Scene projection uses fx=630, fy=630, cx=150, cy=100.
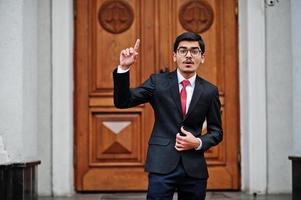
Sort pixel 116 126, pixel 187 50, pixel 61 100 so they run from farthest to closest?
pixel 116 126 → pixel 61 100 → pixel 187 50

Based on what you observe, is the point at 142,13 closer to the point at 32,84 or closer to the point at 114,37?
the point at 114,37

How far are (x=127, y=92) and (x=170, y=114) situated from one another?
0.96 ft

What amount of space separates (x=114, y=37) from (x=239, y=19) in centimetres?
153

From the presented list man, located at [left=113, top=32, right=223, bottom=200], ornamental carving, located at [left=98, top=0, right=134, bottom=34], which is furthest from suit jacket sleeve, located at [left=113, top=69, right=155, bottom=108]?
ornamental carving, located at [left=98, top=0, right=134, bottom=34]

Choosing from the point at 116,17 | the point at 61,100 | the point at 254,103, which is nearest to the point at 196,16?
the point at 116,17

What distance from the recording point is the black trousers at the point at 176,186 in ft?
12.2

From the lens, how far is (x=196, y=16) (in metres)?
7.66

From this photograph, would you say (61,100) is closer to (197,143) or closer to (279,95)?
(279,95)

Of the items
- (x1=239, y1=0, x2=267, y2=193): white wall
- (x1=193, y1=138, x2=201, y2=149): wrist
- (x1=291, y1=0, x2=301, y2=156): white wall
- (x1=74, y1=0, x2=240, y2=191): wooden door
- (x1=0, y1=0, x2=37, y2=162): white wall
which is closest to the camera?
(x1=193, y1=138, x2=201, y2=149): wrist

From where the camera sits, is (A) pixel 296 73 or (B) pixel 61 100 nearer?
(A) pixel 296 73

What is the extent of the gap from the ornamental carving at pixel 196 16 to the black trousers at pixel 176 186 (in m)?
4.07

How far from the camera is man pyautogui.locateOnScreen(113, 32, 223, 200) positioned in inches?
147

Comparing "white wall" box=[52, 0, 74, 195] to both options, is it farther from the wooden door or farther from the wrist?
the wrist

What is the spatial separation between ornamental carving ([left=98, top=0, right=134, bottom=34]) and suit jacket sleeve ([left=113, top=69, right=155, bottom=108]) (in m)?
3.79
